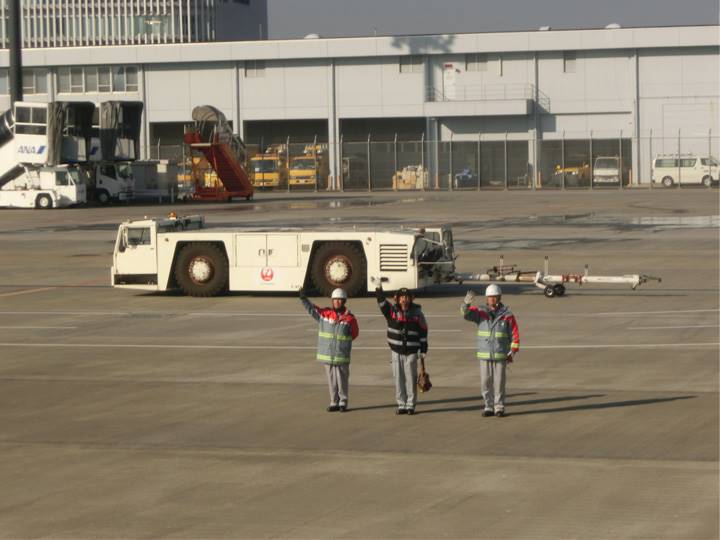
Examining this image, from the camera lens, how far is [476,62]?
10425cm

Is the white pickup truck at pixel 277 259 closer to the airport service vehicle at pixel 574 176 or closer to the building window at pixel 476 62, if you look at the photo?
the airport service vehicle at pixel 574 176

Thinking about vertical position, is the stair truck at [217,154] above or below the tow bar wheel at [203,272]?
above

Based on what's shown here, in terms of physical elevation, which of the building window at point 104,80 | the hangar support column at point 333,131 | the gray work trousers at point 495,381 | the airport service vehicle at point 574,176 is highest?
the building window at point 104,80

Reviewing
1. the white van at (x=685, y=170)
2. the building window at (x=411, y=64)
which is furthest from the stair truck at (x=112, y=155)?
the white van at (x=685, y=170)

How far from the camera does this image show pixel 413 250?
1287 inches

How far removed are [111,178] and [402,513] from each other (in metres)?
73.4

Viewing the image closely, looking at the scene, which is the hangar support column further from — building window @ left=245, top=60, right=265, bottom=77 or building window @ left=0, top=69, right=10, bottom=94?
building window @ left=0, top=69, right=10, bottom=94

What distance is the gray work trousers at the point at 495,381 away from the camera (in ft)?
60.7

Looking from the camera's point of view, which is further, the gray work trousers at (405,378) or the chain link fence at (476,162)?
the chain link fence at (476,162)

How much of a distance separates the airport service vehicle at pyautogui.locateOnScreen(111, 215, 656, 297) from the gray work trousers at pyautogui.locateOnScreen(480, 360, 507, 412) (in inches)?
550

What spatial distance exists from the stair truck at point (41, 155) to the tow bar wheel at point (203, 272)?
47.1m

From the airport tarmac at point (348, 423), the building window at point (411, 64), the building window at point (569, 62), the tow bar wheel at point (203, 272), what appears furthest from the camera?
the building window at point (411, 64)

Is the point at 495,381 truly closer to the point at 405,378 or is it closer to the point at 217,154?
the point at 405,378

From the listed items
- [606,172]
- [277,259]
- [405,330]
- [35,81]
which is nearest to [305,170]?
[606,172]
